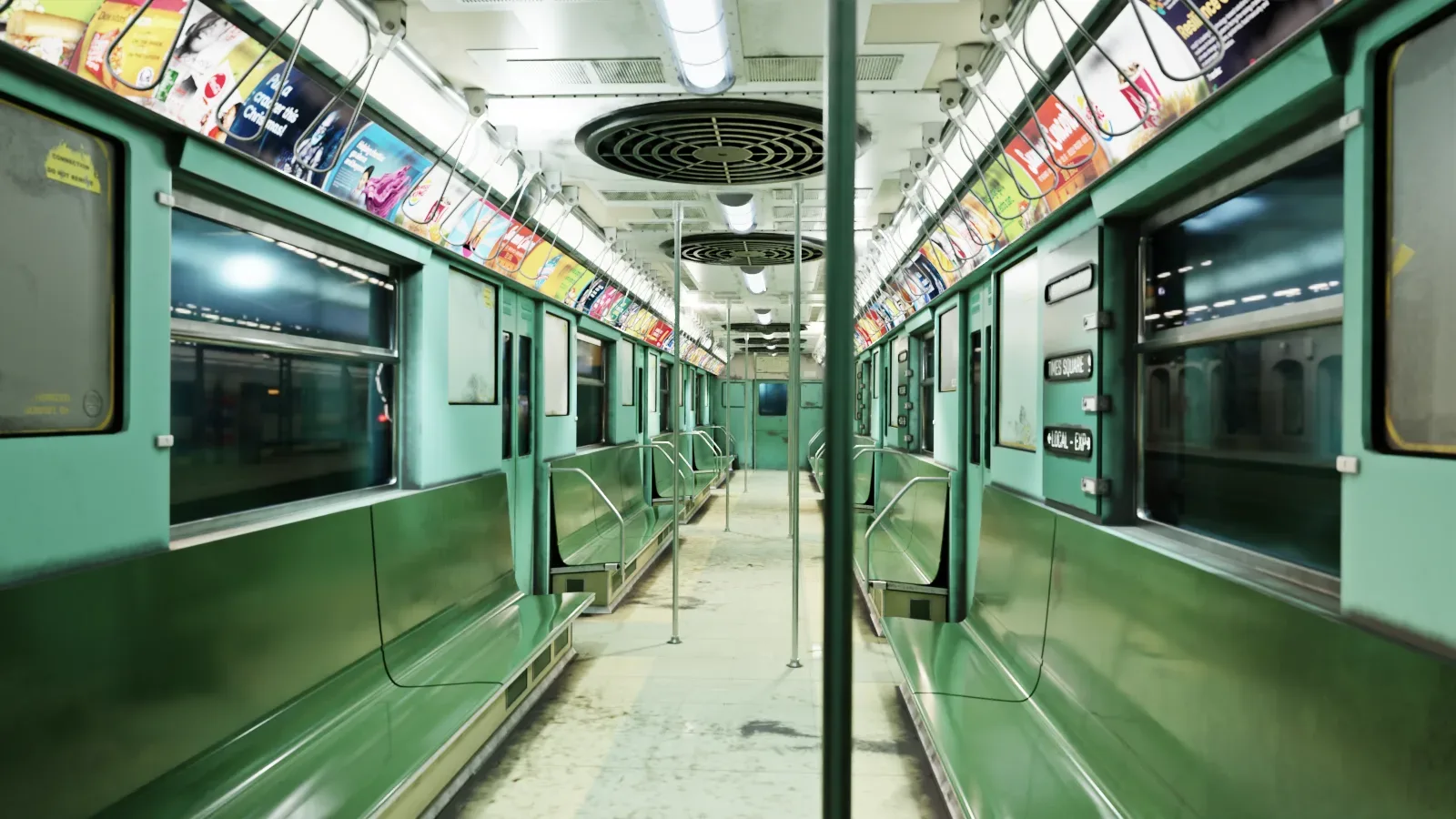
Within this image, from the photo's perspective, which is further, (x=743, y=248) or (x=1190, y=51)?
(x=743, y=248)

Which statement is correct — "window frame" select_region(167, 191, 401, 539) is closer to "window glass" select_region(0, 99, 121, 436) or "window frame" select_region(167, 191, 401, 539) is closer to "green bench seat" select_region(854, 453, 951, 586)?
"window glass" select_region(0, 99, 121, 436)

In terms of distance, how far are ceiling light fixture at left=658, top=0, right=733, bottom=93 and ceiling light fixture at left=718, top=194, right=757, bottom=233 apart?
195cm

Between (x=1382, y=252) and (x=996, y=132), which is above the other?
(x=996, y=132)

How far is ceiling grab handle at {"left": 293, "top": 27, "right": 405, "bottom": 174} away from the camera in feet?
9.24

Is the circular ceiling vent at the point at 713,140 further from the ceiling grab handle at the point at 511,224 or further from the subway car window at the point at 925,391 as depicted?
the subway car window at the point at 925,391

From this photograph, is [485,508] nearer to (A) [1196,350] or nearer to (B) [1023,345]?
(B) [1023,345]

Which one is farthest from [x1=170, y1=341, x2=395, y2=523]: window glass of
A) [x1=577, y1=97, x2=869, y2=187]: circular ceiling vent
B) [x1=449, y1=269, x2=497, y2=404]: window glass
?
[x1=577, y1=97, x2=869, y2=187]: circular ceiling vent

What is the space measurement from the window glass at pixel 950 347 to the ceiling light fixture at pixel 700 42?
2982mm

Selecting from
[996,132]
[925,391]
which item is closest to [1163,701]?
[996,132]

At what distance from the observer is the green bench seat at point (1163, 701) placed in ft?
4.73

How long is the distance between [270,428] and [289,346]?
35 cm

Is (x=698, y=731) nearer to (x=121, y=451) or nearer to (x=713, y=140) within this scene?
(x=121, y=451)

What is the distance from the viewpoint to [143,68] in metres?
2.08

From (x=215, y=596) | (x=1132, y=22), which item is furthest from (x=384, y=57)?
(x=1132, y=22)
